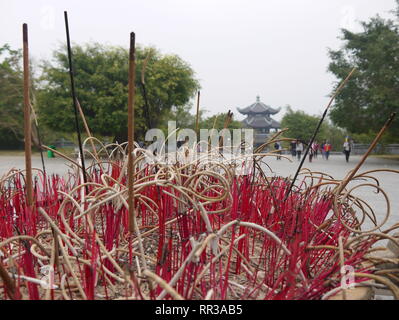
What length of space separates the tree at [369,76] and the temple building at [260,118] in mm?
19277

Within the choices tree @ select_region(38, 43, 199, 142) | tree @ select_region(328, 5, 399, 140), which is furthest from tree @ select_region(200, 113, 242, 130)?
tree @ select_region(328, 5, 399, 140)

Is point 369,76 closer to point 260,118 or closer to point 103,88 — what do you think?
point 103,88

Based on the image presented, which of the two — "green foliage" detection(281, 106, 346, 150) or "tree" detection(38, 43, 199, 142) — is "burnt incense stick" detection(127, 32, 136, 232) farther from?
"green foliage" detection(281, 106, 346, 150)

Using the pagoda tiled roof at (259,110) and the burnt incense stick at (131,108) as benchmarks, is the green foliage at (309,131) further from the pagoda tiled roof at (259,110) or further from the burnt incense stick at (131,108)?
the burnt incense stick at (131,108)

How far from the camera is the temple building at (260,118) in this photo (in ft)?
111

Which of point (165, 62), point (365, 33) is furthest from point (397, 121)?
point (165, 62)

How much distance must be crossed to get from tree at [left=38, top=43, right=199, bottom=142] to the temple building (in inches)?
710

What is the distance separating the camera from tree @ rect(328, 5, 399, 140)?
461 inches

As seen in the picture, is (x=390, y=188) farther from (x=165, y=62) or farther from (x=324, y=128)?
(x=324, y=128)

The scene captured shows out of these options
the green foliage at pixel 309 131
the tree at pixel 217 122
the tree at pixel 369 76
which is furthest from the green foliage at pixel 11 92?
the green foliage at pixel 309 131

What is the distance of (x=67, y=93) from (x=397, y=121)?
14.0 meters

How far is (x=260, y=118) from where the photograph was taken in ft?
114

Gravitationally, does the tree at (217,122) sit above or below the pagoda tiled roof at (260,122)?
below
